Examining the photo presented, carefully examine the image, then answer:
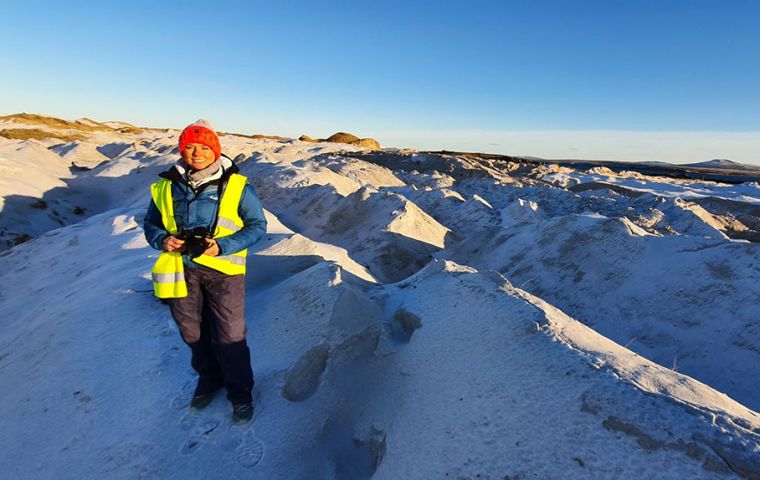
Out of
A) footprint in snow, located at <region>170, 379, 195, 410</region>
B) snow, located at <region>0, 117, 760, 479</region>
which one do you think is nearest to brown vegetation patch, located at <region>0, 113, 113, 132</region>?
snow, located at <region>0, 117, 760, 479</region>

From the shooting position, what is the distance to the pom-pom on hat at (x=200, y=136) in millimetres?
2605

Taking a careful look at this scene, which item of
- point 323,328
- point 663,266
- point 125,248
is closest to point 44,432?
point 323,328

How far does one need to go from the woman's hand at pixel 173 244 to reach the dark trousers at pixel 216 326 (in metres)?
0.22

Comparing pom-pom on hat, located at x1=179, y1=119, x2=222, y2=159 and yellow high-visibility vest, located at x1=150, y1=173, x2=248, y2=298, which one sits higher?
pom-pom on hat, located at x1=179, y1=119, x2=222, y2=159

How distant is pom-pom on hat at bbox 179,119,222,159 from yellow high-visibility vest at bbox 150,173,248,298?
8.6 inches

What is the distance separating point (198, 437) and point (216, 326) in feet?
2.39

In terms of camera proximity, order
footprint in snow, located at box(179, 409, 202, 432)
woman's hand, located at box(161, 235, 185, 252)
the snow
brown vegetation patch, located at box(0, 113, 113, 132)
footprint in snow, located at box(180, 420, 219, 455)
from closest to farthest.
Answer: the snow < woman's hand, located at box(161, 235, 185, 252) < footprint in snow, located at box(180, 420, 219, 455) < footprint in snow, located at box(179, 409, 202, 432) < brown vegetation patch, located at box(0, 113, 113, 132)

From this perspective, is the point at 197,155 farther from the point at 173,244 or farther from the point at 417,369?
the point at 417,369

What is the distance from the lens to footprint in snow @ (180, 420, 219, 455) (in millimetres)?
2750

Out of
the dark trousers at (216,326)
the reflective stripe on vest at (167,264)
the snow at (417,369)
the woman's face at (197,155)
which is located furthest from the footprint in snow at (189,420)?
the woman's face at (197,155)

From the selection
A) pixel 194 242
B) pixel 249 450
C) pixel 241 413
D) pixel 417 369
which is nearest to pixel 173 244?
pixel 194 242

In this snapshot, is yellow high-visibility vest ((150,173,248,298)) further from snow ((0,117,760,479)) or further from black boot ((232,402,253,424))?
snow ((0,117,760,479))

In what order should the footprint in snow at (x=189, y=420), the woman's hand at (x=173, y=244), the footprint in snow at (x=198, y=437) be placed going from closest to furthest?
the woman's hand at (x=173, y=244) → the footprint in snow at (x=198, y=437) → the footprint in snow at (x=189, y=420)

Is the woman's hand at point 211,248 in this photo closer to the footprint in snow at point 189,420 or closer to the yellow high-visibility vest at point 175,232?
the yellow high-visibility vest at point 175,232
